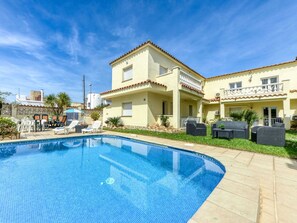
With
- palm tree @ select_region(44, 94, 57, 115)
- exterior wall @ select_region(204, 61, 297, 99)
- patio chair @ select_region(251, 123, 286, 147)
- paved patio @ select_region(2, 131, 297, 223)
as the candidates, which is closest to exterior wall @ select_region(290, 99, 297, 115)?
exterior wall @ select_region(204, 61, 297, 99)

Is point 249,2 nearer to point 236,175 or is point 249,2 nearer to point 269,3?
point 269,3

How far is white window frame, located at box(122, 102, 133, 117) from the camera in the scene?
54.0 feet

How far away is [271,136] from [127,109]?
13.0 meters

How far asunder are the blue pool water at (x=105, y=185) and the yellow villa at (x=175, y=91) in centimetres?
726

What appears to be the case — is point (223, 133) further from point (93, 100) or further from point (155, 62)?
point (93, 100)

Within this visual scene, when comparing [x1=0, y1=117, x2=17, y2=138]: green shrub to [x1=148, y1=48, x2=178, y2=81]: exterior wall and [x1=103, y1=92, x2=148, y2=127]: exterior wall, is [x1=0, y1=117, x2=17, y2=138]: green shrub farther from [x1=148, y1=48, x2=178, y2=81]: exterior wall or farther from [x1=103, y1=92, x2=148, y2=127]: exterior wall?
[x1=148, y1=48, x2=178, y2=81]: exterior wall

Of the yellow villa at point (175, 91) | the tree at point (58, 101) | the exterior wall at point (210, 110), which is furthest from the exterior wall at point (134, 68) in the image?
the exterior wall at point (210, 110)

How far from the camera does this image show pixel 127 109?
1681 centimetres

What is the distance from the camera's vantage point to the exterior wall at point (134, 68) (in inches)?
568

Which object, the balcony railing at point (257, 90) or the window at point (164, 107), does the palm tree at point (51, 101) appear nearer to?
the window at point (164, 107)

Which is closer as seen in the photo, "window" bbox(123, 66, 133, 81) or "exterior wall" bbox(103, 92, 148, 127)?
"exterior wall" bbox(103, 92, 148, 127)

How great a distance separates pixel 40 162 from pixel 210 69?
88.7 ft

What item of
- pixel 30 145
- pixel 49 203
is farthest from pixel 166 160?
pixel 30 145

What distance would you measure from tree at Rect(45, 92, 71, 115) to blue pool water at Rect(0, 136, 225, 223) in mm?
14685
